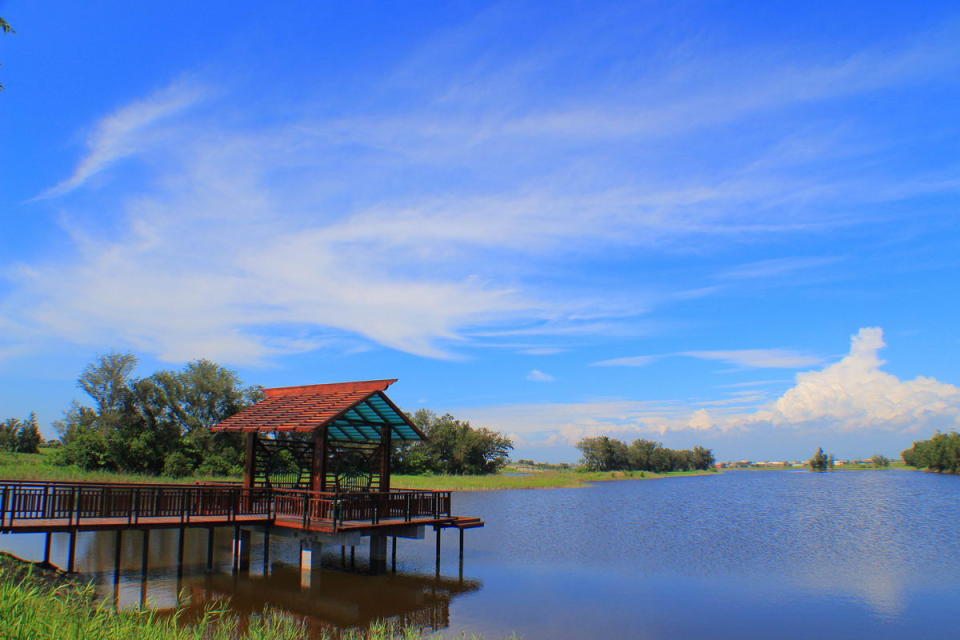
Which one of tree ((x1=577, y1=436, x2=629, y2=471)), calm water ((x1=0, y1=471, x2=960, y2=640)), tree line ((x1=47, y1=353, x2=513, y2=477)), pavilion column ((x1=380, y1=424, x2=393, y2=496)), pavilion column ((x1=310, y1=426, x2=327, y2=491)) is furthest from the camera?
tree ((x1=577, y1=436, x2=629, y2=471))

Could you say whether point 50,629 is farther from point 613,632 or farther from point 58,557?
point 58,557

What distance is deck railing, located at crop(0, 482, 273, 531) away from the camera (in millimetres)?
18516

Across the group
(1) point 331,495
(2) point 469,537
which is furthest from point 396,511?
(2) point 469,537

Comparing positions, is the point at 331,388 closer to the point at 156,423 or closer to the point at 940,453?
the point at 156,423

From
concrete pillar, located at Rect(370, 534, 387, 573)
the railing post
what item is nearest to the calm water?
concrete pillar, located at Rect(370, 534, 387, 573)

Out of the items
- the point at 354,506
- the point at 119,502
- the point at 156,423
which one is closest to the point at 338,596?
the point at 354,506

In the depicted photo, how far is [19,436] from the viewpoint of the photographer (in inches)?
3612

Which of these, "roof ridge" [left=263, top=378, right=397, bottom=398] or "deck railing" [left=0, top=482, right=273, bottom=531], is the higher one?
"roof ridge" [left=263, top=378, right=397, bottom=398]

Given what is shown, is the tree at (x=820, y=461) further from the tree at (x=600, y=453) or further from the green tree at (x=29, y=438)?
the green tree at (x=29, y=438)

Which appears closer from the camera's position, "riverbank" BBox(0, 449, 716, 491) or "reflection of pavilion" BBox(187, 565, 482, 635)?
"reflection of pavilion" BBox(187, 565, 482, 635)

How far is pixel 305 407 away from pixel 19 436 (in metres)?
88.7

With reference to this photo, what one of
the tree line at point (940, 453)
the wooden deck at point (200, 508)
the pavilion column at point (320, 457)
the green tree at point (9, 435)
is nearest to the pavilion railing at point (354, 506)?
the wooden deck at point (200, 508)

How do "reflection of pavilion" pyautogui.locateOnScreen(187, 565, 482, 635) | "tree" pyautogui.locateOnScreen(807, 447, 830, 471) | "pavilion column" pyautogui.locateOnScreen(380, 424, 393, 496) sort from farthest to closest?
"tree" pyautogui.locateOnScreen(807, 447, 830, 471) < "pavilion column" pyautogui.locateOnScreen(380, 424, 393, 496) < "reflection of pavilion" pyautogui.locateOnScreen(187, 565, 482, 635)

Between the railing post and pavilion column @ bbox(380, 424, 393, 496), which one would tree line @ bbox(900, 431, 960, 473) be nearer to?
pavilion column @ bbox(380, 424, 393, 496)
